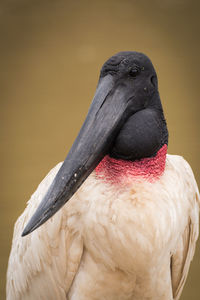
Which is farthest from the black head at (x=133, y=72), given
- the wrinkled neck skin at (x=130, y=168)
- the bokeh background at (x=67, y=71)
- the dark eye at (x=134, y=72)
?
the bokeh background at (x=67, y=71)

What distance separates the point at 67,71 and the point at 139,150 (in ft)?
5.24

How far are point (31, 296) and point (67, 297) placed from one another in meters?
0.17

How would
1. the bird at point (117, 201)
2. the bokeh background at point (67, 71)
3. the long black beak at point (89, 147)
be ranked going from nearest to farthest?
1. the long black beak at point (89, 147)
2. the bird at point (117, 201)
3. the bokeh background at point (67, 71)

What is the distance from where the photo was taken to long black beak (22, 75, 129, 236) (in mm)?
1176

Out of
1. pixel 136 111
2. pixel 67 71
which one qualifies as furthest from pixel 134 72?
pixel 67 71

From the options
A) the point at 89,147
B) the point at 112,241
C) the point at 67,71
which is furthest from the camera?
the point at 67,71

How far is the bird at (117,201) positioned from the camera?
1.28 metres

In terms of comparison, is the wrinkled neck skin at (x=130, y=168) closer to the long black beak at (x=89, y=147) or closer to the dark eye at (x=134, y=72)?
the long black beak at (x=89, y=147)

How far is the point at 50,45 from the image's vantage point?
2713mm

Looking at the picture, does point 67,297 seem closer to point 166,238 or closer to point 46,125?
point 166,238

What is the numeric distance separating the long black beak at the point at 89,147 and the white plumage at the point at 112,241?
0.16 meters

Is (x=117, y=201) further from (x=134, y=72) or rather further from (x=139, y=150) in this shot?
(x=134, y=72)

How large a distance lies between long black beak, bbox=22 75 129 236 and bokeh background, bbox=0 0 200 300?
146cm

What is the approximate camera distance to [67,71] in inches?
110
